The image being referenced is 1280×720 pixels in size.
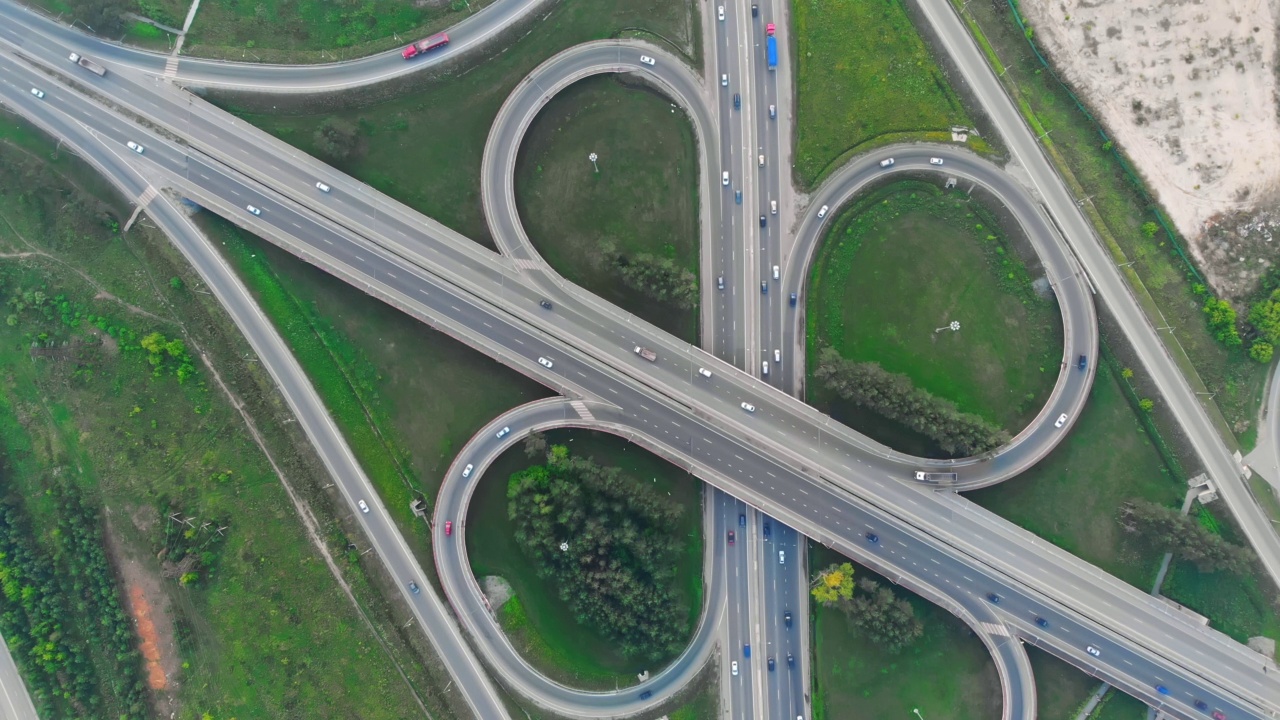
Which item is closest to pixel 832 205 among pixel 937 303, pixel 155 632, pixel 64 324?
pixel 937 303

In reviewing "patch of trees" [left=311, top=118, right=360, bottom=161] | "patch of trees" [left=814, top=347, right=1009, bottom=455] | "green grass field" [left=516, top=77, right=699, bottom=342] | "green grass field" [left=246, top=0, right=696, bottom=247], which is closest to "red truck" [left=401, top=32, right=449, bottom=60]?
"green grass field" [left=246, top=0, right=696, bottom=247]

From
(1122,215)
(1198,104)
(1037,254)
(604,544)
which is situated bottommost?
(604,544)

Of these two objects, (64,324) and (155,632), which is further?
(64,324)

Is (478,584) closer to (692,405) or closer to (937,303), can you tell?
(692,405)

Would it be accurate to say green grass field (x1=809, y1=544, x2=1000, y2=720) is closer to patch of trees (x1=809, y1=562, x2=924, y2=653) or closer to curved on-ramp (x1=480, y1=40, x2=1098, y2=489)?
patch of trees (x1=809, y1=562, x2=924, y2=653)

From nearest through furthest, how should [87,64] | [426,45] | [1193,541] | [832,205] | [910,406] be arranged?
[1193,541] < [910,406] < [87,64] < [426,45] < [832,205]

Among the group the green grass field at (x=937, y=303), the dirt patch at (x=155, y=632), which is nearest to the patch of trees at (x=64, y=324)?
the dirt patch at (x=155, y=632)

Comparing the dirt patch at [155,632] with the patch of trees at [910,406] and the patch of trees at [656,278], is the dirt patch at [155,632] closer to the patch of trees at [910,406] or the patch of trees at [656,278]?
the patch of trees at [656,278]
